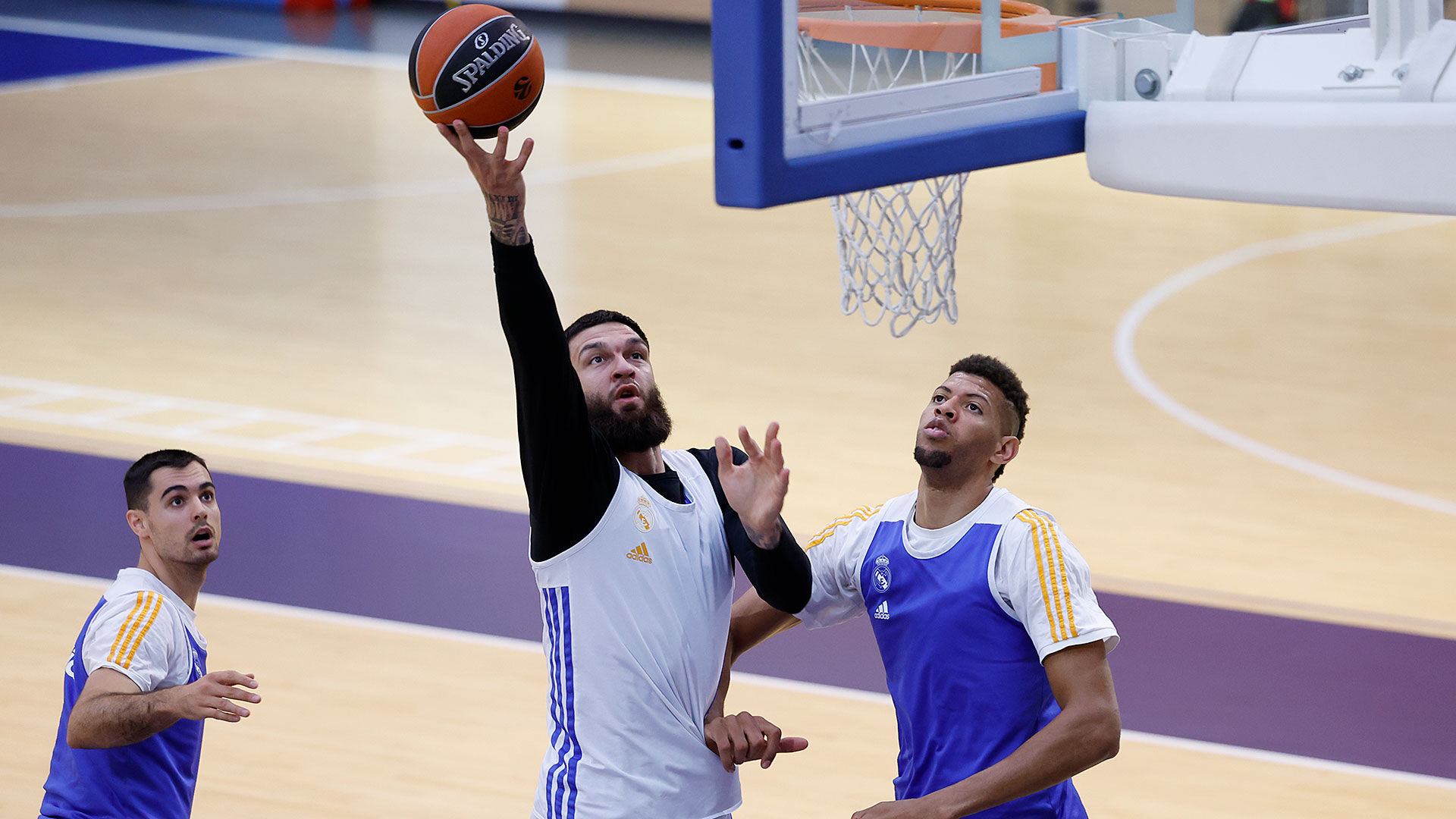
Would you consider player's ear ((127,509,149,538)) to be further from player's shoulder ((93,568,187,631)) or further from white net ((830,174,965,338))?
white net ((830,174,965,338))

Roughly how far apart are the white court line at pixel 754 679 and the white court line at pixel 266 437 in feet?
4.74

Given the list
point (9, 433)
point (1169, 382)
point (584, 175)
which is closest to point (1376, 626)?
point (1169, 382)

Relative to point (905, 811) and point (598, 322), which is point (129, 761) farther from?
point (905, 811)

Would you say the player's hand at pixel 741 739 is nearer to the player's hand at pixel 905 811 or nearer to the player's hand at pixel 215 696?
the player's hand at pixel 905 811

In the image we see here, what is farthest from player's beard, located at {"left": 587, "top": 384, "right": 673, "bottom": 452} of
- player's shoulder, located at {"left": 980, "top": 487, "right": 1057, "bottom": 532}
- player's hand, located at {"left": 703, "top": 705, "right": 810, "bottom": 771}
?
player's shoulder, located at {"left": 980, "top": 487, "right": 1057, "bottom": 532}

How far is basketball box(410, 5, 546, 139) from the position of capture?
3.61 m

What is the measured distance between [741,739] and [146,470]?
160 centimetres

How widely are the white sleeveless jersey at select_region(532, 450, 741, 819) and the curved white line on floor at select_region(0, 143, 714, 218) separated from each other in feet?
32.8

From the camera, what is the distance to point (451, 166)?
14.4 m

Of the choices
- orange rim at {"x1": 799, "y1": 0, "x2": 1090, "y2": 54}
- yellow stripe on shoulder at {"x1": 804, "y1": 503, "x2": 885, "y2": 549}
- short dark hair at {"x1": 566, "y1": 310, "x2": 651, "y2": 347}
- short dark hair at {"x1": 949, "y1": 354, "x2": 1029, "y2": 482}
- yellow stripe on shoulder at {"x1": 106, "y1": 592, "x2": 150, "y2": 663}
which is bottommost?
yellow stripe on shoulder at {"x1": 106, "y1": 592, "x2": 150, "y2": 663}

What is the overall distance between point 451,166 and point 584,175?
3.79 feet

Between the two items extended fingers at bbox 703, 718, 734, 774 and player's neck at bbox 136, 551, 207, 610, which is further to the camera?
player's neck at bbox 136, 551, 207, 610

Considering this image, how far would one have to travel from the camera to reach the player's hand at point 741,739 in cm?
351

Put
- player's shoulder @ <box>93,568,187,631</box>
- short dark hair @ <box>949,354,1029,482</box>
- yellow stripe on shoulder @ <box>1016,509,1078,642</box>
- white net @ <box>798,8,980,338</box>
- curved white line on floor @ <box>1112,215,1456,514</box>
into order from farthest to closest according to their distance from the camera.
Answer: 1. curved white line on floor @ <box>1112,215,1456,514</box>
2. white net @ <box>798,8,980,338</box>
3. player's shoulder @ <box>93,568,187,631</box>
4. short dark hair @ <box>949,354,1029,482</box>
5. yellow stripe on shoulder @ <box>1016,509,1078,642</box>
